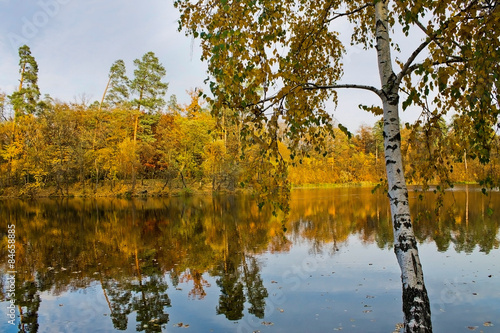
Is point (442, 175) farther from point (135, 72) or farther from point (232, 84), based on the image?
Result: point (135, 72)

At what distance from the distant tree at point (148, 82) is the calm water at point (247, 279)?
30789mm

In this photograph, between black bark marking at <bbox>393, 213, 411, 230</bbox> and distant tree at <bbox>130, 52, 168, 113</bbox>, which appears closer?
black bark marking at <bbox>393, 213, 411, 230</bbox>

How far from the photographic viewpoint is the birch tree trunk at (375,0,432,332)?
→ 388 cm

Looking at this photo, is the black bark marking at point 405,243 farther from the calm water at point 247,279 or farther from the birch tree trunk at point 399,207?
the calm water at point 247,279

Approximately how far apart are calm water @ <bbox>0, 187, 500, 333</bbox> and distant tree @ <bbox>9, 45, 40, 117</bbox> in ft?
121

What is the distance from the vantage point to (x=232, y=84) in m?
4.16

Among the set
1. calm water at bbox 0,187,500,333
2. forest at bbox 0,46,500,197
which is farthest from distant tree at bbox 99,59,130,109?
calm water at bbox 0,187,500,333

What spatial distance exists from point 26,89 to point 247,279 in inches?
1960

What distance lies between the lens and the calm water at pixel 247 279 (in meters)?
6.41

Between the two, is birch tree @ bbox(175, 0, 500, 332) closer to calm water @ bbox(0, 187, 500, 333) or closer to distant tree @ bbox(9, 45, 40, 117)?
calm water @ bbox(0, 187, 500, 333)

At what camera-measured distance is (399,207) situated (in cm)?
413

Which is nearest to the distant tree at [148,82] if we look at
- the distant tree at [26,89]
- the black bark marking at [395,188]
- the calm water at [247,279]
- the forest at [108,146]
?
the forest at [108,146]

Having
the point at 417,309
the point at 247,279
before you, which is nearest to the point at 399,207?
the point at 417,309

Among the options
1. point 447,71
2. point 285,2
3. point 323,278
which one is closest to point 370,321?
point 323,278
